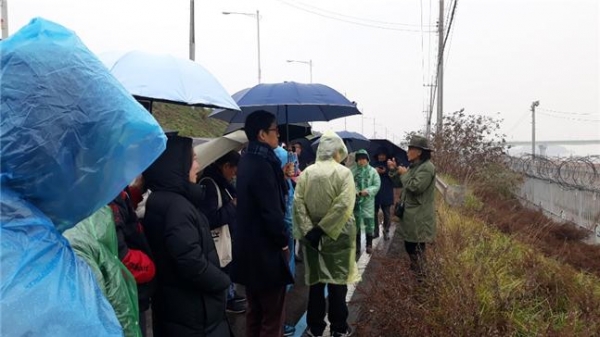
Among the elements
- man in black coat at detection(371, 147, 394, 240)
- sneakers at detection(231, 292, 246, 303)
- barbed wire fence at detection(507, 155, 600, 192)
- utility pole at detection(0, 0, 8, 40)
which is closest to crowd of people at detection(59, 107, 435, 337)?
sneakers at detection(231, 292, 246, 303)

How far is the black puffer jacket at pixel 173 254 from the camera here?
7.89 ft

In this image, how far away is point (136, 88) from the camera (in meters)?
3.15

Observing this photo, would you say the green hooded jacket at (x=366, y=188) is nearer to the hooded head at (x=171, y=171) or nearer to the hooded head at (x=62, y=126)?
the hooded head at (x=171, y=171)

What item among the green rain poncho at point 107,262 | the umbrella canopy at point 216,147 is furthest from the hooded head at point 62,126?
the umbrella canopy at point 216,147

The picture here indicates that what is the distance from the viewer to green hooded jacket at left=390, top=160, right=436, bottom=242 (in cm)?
483

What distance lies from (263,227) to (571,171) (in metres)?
11.0

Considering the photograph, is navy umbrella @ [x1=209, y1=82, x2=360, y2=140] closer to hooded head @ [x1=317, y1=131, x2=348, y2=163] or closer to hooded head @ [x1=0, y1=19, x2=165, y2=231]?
hooded head @ [x1=317, y1=131, x2=348, y2=163]

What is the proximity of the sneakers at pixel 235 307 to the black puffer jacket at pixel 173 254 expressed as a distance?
2.28 m

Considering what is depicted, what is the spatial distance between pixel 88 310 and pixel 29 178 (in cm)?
28

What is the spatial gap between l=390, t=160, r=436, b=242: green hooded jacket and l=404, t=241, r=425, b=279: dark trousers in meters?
0.11

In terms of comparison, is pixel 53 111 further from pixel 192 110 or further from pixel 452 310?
pixel 192 110

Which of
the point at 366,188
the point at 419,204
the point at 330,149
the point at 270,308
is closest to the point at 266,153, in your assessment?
the point at 330,149

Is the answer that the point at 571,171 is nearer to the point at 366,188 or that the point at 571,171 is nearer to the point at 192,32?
the point at 366,188

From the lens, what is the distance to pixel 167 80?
3301 mm
